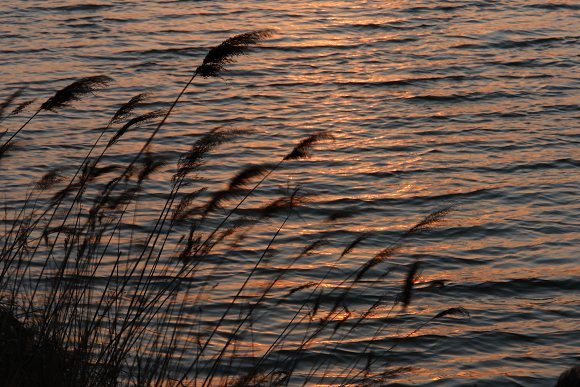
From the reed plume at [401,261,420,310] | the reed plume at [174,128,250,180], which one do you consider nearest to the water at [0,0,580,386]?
the reed plume at [401,261,420,310]

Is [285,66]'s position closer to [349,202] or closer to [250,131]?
[349,202]

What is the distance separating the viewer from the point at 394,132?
1363cm

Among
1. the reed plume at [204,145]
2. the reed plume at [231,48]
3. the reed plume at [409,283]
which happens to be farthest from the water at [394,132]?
the reed plume at [231,48]

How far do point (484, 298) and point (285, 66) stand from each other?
29.1 ft

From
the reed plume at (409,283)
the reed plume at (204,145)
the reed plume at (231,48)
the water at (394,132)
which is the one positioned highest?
the reed plume at (231,48)

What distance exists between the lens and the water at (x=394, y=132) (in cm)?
836

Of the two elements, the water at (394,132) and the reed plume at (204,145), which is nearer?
the reed plume at (204,145)

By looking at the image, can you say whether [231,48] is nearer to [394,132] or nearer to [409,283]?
[409,283]

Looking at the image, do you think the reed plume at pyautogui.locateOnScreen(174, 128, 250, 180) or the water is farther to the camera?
the water

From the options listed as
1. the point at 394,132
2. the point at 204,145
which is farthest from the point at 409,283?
the point at 394,132

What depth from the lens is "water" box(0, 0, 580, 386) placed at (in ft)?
27.4

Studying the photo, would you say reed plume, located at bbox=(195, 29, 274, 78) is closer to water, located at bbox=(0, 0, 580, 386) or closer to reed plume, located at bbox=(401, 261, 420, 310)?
water, located at bbox=(0, 0, 580, 386)

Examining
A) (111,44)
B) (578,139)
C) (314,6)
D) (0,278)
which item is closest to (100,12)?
(111,44)

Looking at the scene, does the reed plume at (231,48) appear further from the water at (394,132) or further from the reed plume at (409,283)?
the reed plume at (409,283)
